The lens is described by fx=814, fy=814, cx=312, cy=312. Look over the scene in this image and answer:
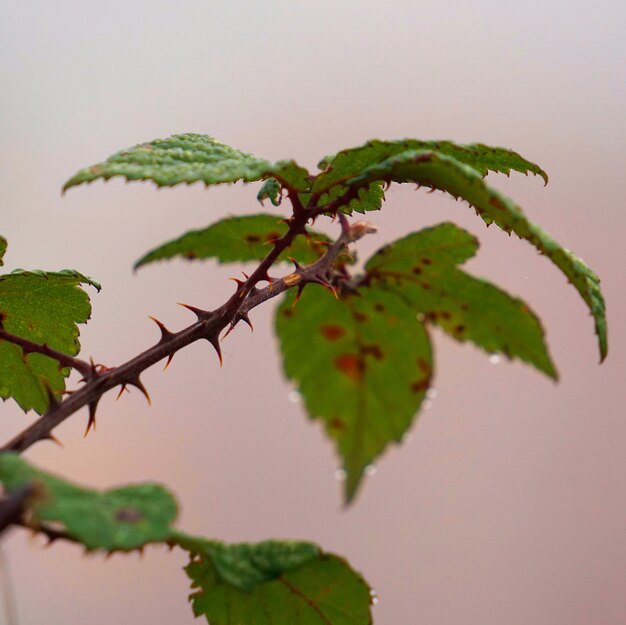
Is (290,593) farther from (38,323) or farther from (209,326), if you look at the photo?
(38,323)

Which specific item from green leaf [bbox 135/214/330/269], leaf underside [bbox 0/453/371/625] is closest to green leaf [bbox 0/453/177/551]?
leaf underside [bbox 0/453/371/625]

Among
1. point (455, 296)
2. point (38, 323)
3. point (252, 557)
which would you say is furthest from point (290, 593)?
point (38, 323)

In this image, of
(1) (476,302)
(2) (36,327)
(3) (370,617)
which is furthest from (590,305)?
(2) (36,327)

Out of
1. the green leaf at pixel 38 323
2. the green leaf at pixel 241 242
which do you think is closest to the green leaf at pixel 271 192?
the green leaf at pixel 241 242

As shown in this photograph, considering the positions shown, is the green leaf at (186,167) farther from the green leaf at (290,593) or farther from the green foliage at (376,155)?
the green leaf at (290,593)

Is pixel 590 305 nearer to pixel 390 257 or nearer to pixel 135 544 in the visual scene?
pixel 390 257

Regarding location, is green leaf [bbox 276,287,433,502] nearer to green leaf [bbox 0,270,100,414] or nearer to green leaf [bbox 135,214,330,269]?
green leaf [bbox 135,214,330,269]
